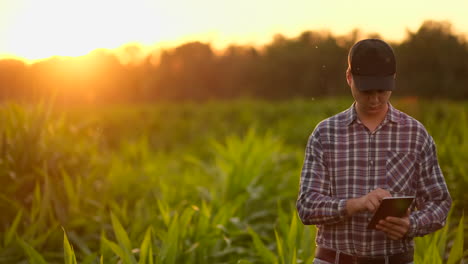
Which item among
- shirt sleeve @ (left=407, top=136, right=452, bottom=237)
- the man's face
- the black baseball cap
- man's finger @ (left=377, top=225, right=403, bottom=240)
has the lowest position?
man's finger @ (left=377, top=225, right=403, bottom=240)

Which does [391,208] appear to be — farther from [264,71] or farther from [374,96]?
[264,71]

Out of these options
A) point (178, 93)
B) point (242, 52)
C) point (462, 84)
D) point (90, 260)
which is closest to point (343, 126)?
point (90, 260)

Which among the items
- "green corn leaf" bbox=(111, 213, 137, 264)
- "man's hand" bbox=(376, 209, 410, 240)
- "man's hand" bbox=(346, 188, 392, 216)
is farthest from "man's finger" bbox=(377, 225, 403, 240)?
"green corn leaf" bbox=(111, 213, 137, 264)

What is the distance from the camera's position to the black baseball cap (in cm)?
241

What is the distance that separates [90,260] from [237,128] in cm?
1281

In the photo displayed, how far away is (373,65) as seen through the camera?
8.08 feet

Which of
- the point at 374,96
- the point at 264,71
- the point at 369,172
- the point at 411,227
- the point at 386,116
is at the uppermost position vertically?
the point at 374,96

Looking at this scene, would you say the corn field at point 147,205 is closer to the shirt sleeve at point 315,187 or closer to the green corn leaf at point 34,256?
the green corn leaf at point 34,256

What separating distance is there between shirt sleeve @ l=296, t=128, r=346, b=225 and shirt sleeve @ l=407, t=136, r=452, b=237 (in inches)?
14.9

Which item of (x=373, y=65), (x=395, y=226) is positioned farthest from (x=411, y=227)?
(x=373, y=65)

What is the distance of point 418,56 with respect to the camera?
93.4ft

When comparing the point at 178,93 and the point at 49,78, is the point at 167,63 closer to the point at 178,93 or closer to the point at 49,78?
the point at 178,93

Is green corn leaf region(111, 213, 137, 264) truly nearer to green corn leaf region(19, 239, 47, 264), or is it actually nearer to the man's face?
green corn leaf region(19, 239, 47, 264)

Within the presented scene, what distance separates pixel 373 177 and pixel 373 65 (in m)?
0.48
